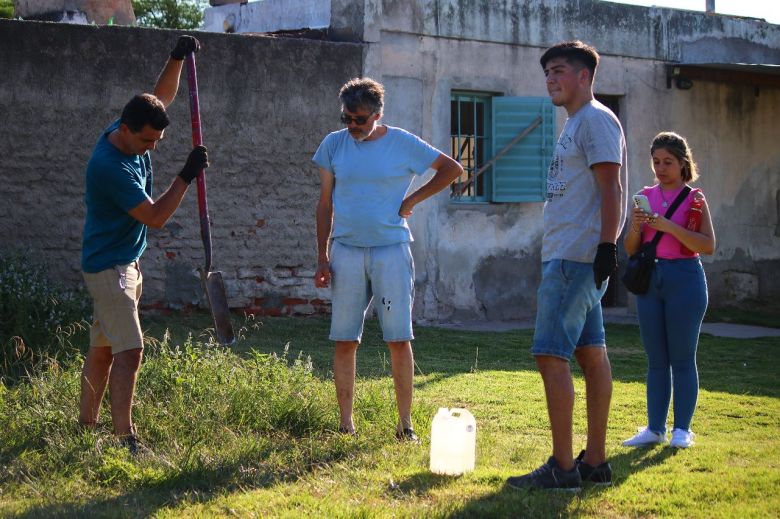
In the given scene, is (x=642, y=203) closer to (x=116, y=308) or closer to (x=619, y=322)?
(x=116, y=308)

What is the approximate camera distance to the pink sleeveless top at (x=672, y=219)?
5.88 meters

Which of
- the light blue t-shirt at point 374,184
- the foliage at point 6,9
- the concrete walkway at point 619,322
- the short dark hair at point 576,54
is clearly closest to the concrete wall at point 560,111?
the concrete walkway at point 619,322

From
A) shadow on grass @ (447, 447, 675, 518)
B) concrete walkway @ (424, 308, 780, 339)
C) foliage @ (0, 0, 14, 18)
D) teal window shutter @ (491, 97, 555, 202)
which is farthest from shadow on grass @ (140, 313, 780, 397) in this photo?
foliage @ (0, 0, 14, 18)

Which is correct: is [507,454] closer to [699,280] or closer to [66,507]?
[699,280]

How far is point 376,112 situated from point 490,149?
757cm

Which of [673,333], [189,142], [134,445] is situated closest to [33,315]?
[189,142]

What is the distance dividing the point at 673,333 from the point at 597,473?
4.23ft

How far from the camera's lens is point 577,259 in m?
4.71

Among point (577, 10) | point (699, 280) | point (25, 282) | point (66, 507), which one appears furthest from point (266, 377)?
point (577, 10)

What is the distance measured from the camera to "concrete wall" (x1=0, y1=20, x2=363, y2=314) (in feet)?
34.3

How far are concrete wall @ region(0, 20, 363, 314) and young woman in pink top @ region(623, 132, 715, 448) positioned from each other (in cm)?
611

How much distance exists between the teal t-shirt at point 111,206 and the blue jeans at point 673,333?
280cm

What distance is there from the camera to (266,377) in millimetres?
6328

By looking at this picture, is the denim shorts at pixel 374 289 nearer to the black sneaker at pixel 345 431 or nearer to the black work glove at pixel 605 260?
the black sneaker at pixel 345 431
